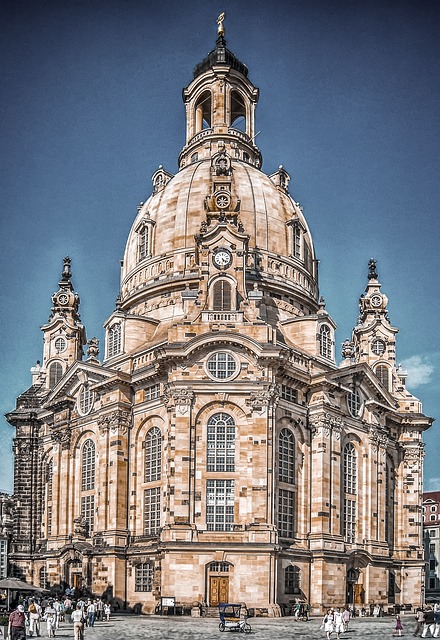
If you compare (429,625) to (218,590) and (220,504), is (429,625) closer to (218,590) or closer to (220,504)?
(218,590)

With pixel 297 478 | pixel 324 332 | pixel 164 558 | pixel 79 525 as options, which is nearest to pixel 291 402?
pixel 297 478

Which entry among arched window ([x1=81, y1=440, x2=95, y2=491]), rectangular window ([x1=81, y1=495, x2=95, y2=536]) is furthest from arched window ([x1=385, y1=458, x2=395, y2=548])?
arched window ([x1=81, y1=440, x2=95, y2=491])

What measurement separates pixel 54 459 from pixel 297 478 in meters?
25.1

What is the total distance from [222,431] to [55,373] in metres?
33.0

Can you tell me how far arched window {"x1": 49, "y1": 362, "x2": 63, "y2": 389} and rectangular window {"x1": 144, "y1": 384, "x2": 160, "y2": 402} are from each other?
2377cm

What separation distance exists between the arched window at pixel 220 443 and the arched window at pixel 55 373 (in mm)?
31825

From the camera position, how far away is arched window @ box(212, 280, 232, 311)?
234 ft

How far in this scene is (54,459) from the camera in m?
82.4

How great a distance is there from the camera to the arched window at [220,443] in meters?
66.4

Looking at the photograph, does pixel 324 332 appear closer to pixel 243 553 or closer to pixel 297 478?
pixel 297 478

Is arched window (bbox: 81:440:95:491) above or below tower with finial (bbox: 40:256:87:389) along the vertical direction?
below

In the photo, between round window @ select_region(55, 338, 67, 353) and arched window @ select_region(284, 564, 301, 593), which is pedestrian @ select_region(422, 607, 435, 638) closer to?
arched window @ select_region(284, 564, 301, 593)

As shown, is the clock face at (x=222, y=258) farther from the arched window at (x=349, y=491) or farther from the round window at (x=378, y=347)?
the round window at (x=378, y=347)

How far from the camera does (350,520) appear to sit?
Answer: 75375mm
